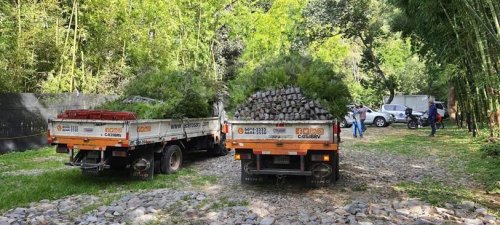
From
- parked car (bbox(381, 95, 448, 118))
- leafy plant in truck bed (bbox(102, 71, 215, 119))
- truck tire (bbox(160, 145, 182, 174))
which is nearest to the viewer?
truck tire (bbox(160, 145, 182, 174))

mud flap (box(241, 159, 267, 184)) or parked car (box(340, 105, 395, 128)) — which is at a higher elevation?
parked car (box(340, 105, 395, 128))

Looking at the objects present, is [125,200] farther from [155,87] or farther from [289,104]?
[155,87]

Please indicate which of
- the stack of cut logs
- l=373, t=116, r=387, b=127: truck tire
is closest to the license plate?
the stack of cut logs

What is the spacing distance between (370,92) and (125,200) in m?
Result: 37.0

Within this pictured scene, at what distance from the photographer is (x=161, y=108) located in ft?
31.4

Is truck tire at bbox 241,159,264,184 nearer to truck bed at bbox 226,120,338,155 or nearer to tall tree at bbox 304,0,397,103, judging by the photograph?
truck bed at bbox 226,120,338,155

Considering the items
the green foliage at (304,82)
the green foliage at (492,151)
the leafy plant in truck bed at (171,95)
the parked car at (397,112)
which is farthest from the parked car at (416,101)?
the green foliage at (304,82)

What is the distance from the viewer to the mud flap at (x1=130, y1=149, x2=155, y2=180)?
340 inches

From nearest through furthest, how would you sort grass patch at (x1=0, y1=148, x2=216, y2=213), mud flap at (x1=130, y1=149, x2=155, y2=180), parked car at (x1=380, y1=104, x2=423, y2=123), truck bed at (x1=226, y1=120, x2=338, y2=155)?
grass patch at (x1=0, y1=148, x2=216, y2=213) < truck bed at (x1=226, y1=120, x2=338, y2=155) < mud flap at (x1=130, y1=149, x2=155, y2=180) < parked car at (x1=380, y1=104, x2=423, y2=123)

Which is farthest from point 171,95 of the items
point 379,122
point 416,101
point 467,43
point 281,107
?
point 416,101

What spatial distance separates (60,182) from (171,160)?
231cm

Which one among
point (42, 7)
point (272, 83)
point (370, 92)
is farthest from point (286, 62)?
point (370, 92)

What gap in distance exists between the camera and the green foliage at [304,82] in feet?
27.1

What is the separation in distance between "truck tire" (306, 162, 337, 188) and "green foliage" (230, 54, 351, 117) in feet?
3.23
